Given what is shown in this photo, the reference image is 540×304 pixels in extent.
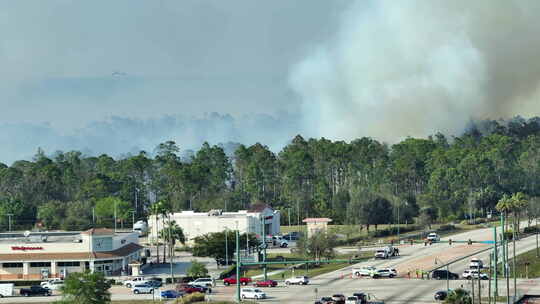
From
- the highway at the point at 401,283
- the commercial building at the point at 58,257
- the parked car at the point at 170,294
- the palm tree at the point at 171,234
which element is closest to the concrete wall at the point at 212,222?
the palm tree at the point at 171,234

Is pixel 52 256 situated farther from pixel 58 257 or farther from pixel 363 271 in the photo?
pixel 363 271

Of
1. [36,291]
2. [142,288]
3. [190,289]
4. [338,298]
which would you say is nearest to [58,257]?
[36,291]

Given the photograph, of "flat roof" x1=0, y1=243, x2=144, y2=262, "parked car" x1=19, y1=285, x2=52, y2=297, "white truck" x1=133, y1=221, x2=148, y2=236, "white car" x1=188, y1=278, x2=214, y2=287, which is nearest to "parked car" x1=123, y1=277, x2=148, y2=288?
"white car" x1=188, y1=278, x2=214, y2=287

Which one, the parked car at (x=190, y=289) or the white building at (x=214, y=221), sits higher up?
the white building at (x=214, y=221)

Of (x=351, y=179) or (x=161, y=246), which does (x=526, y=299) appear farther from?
(x=351, y=179)

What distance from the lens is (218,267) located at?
387ft

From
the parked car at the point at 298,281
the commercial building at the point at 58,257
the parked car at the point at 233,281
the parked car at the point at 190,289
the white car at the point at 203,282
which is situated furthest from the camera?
the commercial building at the point at 58,257

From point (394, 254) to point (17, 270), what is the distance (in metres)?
45.3

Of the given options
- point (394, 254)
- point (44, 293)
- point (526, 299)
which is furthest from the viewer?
point (394, 254)

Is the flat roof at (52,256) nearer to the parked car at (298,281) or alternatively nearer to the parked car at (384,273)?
the parked car at (298,281)

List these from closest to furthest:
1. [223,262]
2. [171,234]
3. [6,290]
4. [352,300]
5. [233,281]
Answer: [352,300], [6,290], [233,281], [223,262], [171,234]

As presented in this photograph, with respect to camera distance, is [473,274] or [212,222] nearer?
[473,274]

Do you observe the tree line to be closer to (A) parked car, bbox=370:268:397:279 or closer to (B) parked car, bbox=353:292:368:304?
(A) parked car, bbox=370:268:397:279

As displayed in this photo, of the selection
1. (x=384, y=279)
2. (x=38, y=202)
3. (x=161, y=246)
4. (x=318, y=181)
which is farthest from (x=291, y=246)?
(x=38, y=202)
